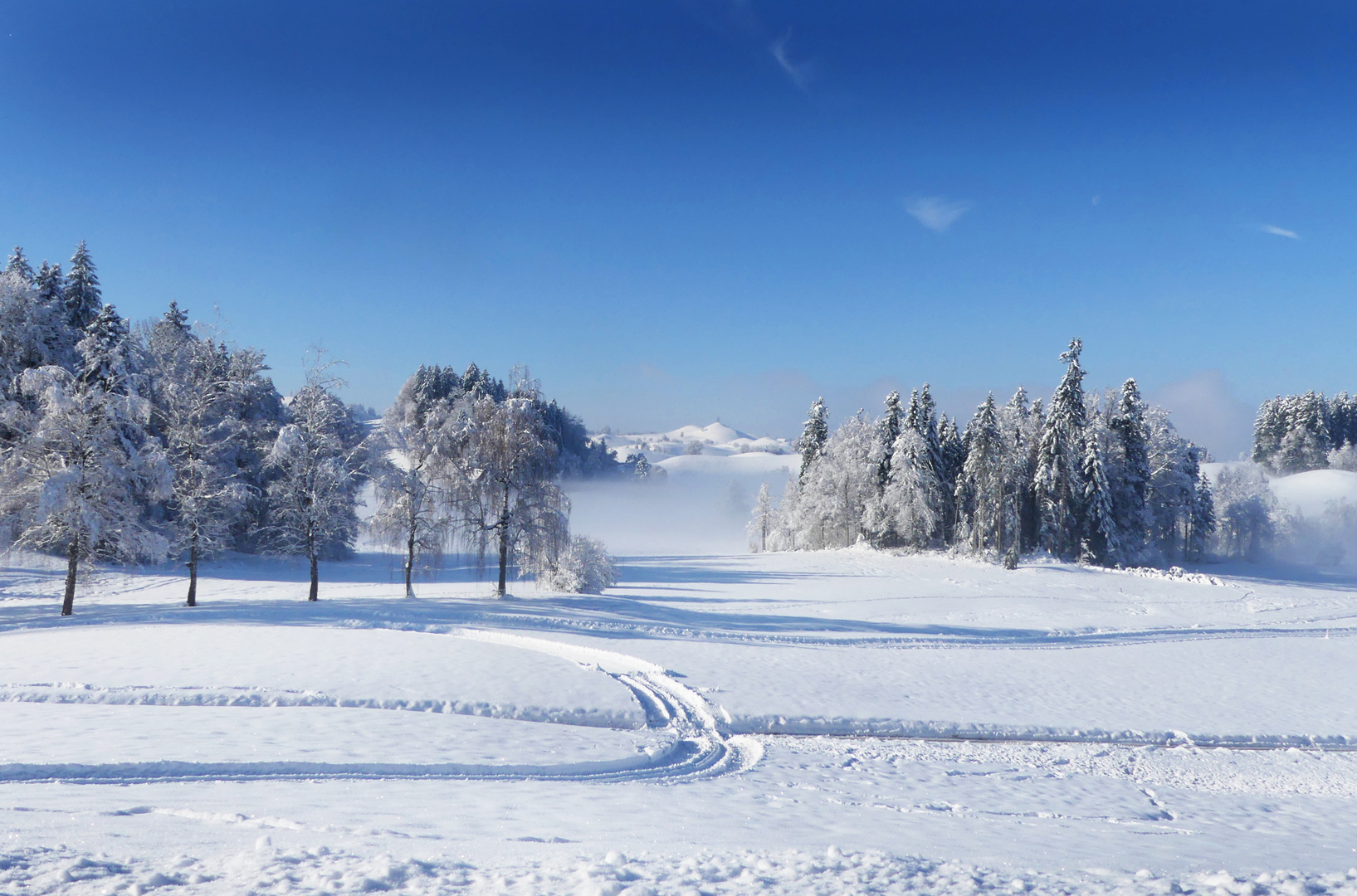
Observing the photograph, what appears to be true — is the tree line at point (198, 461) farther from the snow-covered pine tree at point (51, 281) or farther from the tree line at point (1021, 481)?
the tree line at point (1021, 481)

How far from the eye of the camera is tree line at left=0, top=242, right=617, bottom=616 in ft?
79.0

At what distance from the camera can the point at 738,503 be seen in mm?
132625

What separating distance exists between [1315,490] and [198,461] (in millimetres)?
113940

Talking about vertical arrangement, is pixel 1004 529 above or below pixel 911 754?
above

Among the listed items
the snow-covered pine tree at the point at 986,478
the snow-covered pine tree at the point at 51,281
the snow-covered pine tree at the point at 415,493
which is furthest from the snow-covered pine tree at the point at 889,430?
the snow-covered pine tree at the point at 51,281

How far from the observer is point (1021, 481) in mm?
56438

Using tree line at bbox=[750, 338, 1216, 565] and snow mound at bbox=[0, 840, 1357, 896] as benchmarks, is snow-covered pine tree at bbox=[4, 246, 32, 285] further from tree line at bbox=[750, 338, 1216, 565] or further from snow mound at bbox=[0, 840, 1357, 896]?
tree line at bbox=[750, 338, 1216, 565]

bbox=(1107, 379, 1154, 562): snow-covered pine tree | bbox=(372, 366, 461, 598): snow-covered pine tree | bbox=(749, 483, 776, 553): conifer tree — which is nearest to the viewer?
bbox=(372, 366, 461, 598): snow-covered pine tree

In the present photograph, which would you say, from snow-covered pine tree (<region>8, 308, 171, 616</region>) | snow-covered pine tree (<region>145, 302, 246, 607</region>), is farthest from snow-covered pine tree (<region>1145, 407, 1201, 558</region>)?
snow-covered pine tree (<region>8, 308, 171, 616</region>)

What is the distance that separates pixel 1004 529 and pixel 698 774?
165 feet

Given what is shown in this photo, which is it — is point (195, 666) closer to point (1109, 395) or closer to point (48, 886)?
point (48, 886)

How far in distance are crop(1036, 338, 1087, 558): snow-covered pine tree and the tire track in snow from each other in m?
47.1

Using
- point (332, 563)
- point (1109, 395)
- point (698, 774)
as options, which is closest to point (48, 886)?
point (698, 774)

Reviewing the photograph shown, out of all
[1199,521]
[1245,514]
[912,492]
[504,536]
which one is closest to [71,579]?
[504,536]
